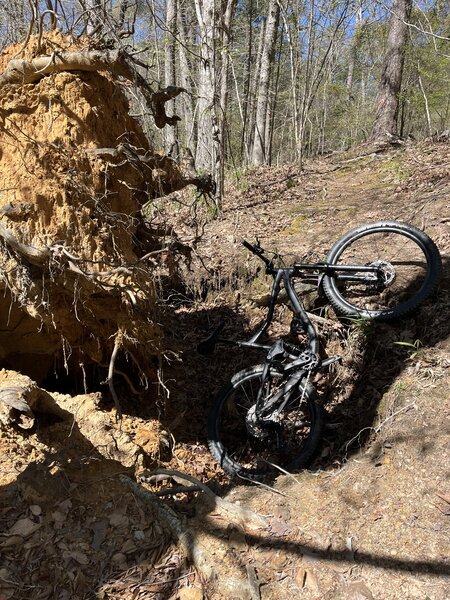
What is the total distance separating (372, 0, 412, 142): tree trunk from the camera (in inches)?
383

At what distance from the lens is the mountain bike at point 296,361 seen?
4285mm

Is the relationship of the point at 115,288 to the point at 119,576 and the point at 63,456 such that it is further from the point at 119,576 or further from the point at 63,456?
the point at 119,576

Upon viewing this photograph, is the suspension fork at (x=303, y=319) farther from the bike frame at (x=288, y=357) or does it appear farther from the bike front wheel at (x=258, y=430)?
the bike front wheel at (x=258, y=430)

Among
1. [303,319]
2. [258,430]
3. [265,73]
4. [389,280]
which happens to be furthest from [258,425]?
[265,73]

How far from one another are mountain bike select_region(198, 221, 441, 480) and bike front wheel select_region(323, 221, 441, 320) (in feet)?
0.03

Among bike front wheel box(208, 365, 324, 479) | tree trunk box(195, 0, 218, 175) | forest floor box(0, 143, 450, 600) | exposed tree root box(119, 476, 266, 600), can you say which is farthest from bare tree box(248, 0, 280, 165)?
exposed tree root box(119, 476, 266, 600)

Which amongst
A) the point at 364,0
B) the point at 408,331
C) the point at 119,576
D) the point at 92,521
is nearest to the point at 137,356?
the point at 92,521

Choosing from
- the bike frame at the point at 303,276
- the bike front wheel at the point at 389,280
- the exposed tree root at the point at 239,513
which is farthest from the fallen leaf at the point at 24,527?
the bike front wheel at the point at 389,280

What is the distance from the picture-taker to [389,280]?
486cm

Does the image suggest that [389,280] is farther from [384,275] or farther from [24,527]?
[24,527]

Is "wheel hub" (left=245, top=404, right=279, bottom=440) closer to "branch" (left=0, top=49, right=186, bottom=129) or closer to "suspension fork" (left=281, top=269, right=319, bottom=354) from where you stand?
"suspension fork" (left=281, top=269, right=319, bottom=354)

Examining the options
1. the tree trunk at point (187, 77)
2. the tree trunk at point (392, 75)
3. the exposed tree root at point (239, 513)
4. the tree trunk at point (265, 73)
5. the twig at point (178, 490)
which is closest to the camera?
the exposed tree root at point (239, 513)

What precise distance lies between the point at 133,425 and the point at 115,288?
1689 mm

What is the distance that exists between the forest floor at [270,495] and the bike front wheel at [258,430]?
23 centimetres
